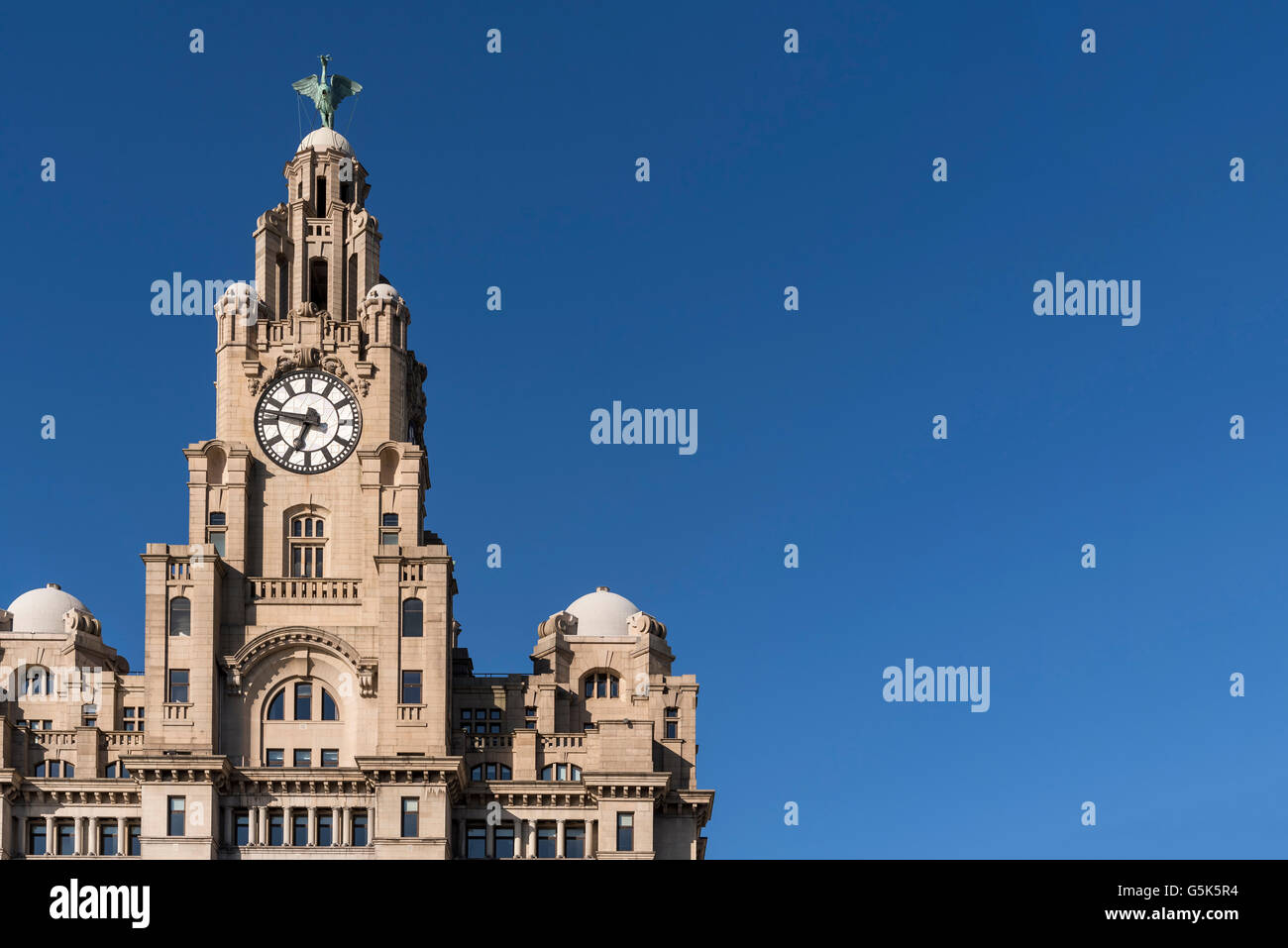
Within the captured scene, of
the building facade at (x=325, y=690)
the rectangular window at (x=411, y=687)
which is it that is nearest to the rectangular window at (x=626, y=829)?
the building facade at (x=325, y=690)

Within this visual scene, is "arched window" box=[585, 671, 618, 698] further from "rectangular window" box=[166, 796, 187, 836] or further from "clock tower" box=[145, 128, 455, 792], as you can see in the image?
"rectangular window" box=[166, 796, 187, 836]

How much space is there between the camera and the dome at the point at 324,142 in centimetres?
14675

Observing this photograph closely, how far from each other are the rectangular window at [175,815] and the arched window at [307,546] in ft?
46.9

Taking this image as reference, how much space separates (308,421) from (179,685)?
16.4 metres

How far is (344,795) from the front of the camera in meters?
127

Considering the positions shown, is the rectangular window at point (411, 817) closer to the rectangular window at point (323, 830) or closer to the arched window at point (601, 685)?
the rectangular window at point (323, 830)

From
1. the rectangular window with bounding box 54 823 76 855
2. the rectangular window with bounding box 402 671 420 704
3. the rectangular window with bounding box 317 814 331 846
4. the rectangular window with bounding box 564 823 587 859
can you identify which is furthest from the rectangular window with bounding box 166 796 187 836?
the rectangular window with bounding box 564 823 587 859

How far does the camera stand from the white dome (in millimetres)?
141500

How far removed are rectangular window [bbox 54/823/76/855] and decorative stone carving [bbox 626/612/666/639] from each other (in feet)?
105

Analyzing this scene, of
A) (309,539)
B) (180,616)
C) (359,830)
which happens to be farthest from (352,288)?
(359,830)

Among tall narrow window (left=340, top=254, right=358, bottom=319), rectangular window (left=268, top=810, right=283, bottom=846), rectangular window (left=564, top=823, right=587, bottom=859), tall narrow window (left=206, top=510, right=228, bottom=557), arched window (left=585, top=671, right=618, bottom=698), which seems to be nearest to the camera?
rectangular window (left=268, top=810, right=283, bottom=846)
